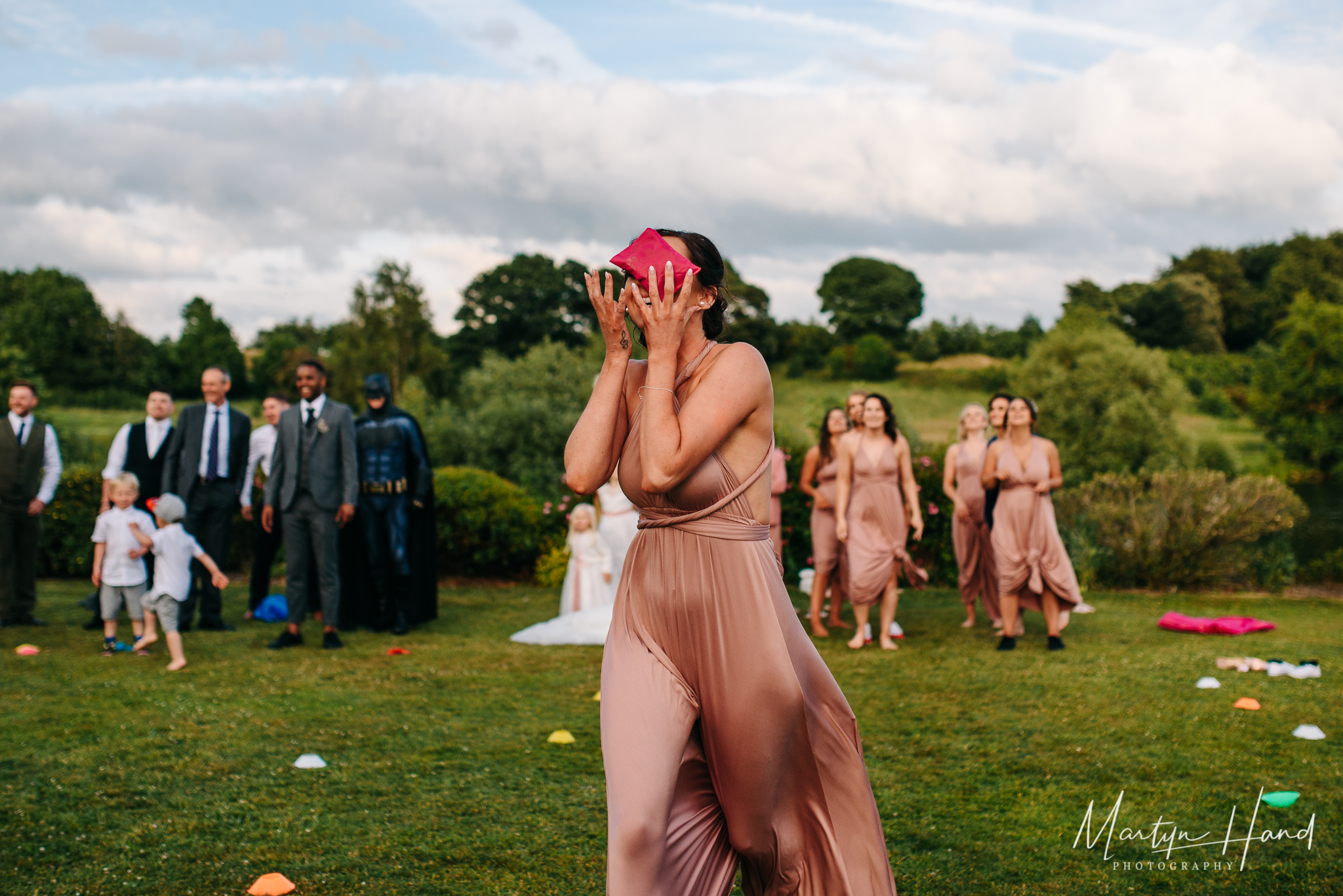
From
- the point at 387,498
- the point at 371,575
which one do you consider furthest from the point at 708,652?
the point at 371,575

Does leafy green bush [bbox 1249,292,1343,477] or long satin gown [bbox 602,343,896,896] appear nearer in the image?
long satin gown [bbox 602,343,896,896]

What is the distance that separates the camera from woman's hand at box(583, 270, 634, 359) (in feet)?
8.54

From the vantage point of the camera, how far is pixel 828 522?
1027 cm

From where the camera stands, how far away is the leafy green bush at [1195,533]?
13695 millimetres

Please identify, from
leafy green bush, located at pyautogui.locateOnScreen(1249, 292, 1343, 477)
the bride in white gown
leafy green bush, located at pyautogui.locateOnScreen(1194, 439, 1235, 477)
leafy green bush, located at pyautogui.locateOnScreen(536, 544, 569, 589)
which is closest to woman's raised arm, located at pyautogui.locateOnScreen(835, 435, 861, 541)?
the bride in white gown

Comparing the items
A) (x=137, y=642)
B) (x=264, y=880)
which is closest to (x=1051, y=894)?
(x=264, y=880)

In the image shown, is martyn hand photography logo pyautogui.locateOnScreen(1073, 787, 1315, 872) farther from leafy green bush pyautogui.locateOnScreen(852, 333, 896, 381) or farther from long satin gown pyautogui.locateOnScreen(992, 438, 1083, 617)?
leafy green bush pyautogui.locateOnScreen(852, 333, 896, 381)

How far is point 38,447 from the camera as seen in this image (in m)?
9.83

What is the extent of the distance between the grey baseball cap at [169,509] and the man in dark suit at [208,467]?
3.90 ft

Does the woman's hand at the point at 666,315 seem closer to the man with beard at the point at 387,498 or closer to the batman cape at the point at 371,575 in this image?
the man with beard at the point at 387,498

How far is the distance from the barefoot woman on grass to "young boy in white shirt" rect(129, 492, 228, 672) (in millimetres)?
6532

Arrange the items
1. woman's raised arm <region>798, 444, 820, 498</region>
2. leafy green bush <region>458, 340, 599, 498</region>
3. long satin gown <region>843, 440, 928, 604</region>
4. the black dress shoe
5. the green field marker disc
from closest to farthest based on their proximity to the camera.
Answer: the green field marker disc, the black dress shoe, long satin gown <region>843, 440, 928, 604</region>, woman's raised arm <region>798, 444, 820, 498</region>, leafy green bush <region>458, 340, 599, 498</region>

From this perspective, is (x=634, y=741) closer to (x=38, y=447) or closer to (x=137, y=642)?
(x=137, y=642)

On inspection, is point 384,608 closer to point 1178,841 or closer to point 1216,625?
point 1178,841
